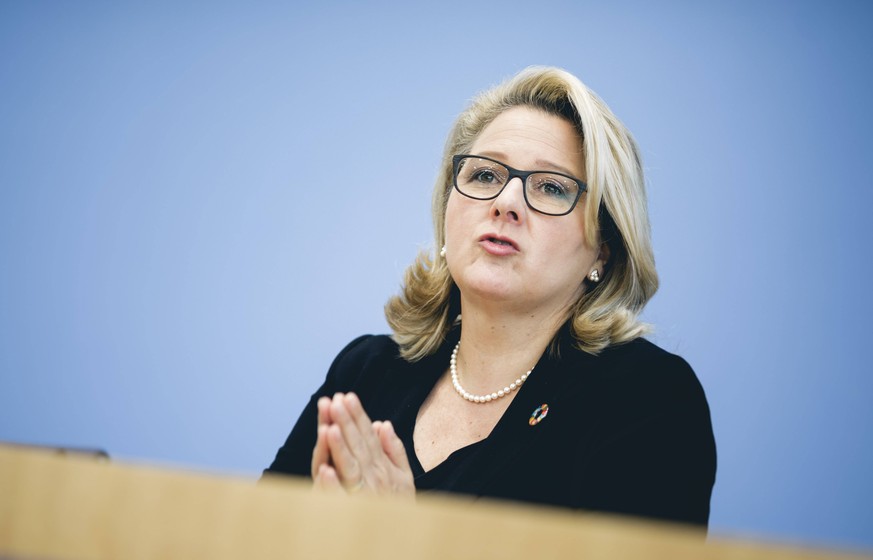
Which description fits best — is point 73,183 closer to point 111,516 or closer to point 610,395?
point 610,395

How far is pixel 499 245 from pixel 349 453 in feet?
1.66

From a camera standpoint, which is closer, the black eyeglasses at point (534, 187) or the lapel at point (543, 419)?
the lapel at point (543, 419)

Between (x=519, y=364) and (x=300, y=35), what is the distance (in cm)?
163

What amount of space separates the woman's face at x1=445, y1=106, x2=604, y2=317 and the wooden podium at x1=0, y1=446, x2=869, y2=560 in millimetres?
927

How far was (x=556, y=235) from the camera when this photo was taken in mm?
1410

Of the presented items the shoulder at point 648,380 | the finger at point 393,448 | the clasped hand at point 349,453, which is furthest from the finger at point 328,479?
the shoulder at point 648,380

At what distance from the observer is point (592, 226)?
1.43 metres

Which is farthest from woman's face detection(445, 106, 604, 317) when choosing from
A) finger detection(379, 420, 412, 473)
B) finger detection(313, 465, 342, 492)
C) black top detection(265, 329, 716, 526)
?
finger detection(313, 465, 342, 492)

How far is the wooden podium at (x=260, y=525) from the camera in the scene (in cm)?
41

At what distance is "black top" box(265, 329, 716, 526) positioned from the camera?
3.66ft

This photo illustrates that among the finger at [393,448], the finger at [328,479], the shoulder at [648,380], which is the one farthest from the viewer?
the shoulder at [648,380]

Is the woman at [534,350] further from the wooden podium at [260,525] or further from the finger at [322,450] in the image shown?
the wooden podium at [260,525]

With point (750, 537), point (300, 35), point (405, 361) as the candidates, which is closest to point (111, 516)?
point (750, 537)

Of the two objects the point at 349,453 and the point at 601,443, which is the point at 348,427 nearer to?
the point at 349,453
